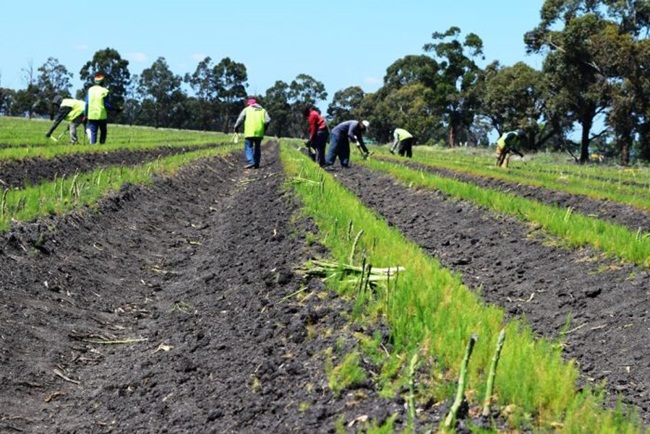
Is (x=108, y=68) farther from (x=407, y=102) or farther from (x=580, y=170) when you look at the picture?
(x=580, y=170)

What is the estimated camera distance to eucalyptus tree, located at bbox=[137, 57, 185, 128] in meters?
93.6

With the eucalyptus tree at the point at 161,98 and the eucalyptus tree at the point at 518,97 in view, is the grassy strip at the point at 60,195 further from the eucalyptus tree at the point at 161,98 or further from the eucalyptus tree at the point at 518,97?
the eucalyptus tree at the point at 161,98

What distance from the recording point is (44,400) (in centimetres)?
402

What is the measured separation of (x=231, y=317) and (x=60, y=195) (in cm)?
362

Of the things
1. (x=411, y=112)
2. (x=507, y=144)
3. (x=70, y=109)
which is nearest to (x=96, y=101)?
(x=70, y=109)

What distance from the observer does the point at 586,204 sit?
41.3 feet

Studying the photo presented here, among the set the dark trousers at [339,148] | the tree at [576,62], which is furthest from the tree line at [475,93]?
the dark trousers at [339,148]

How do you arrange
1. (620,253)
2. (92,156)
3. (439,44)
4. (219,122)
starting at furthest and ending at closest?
(219,122), (439,44), (92,156), (620,253)

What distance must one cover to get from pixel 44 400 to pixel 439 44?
219 ft

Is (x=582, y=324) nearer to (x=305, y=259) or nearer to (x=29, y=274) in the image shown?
(x=305, y=259)

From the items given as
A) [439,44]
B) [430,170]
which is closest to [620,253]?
[430,170]

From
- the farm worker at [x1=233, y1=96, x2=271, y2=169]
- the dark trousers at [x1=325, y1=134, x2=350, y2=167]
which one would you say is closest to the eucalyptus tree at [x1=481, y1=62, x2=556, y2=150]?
the dark trousers at [x1=325, y1=134, x2=350, y2=167]

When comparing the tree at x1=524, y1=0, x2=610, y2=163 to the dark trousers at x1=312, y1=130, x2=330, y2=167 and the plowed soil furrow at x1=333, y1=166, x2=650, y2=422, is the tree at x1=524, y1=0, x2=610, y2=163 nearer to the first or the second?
the dark trousers at x1=312, y1=130, x2=330, y2=167

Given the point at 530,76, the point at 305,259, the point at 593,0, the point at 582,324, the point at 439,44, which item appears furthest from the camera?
the point at 439,44
